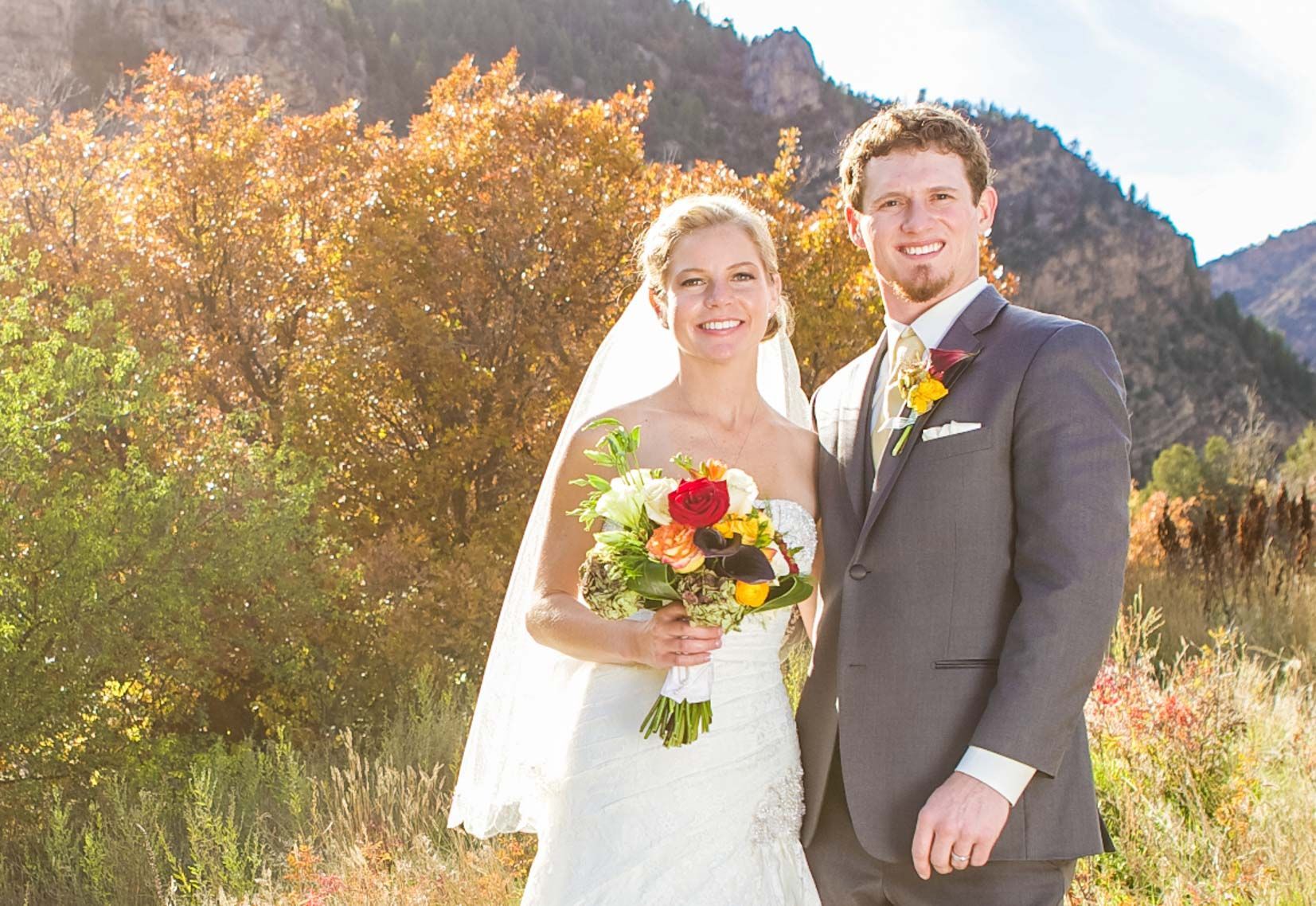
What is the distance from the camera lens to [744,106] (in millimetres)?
63812

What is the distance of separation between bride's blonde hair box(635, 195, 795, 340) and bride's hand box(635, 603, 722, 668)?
3.61ft

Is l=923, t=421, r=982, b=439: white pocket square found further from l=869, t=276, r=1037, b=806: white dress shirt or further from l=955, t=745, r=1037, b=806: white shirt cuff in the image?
l=955, t=745, r=1037, b=806: white shirt cuff

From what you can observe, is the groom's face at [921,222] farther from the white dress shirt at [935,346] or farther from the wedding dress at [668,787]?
Answer: the wedding dress at [668,787]

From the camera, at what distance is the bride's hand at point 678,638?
2.63 metres

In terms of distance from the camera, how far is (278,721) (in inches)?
381

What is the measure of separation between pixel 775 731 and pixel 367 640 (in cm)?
775

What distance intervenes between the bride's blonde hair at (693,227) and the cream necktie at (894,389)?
555 millimetres

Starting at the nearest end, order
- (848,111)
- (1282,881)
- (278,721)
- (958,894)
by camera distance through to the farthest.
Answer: (958,894) → (1282,881) → (278,721) → (848,111)

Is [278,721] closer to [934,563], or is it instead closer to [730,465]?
[730,465]

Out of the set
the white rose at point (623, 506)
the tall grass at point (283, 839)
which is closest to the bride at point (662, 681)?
the white rose at point (623, 506)

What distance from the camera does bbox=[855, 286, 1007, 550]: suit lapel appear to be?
8.63 feet

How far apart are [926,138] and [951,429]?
72 centimetres

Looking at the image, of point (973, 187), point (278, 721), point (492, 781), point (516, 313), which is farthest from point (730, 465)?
point (516, 313)

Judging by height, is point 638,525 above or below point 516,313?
below
